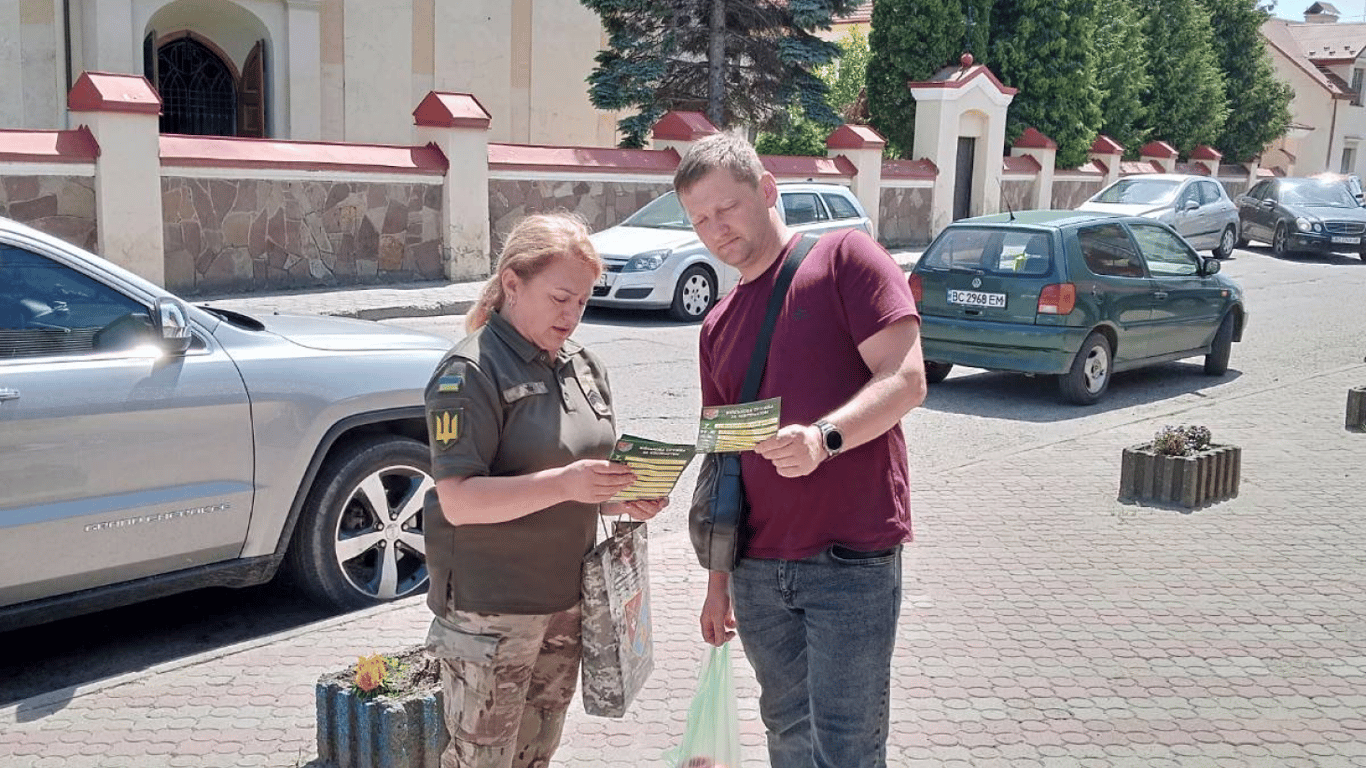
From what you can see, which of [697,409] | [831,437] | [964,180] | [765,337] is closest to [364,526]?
[765,337]

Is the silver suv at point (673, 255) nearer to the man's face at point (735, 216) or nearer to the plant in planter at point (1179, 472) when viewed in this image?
the plant in planter at point (1179, 472)

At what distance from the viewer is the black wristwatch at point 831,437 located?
2.81m

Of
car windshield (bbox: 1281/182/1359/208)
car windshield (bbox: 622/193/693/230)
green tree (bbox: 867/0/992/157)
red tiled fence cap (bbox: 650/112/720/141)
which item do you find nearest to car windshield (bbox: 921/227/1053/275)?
car windshield (bbox: 622/193/693/230)

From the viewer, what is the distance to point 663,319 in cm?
1591

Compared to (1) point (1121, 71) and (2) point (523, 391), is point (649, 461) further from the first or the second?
(1) point (1121, 71)

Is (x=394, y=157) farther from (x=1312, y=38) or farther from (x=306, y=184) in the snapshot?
(x=1312, y=38)

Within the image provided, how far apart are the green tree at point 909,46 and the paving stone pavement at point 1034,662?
71.9 ft

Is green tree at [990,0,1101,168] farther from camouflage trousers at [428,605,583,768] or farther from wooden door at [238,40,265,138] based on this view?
camouflage trousers at [428,605,583,768]

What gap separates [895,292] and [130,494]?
3104 millimetres

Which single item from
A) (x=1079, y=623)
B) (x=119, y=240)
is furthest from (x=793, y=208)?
(x=1079, y=623)

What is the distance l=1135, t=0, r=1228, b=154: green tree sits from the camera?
117 feet

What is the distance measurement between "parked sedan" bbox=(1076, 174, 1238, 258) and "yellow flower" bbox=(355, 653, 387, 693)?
21.9 m

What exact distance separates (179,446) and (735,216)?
2.74 metres

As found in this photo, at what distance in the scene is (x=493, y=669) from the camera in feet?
10.2
